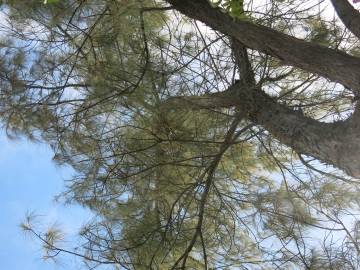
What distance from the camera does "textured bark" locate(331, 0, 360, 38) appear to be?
1976 mm

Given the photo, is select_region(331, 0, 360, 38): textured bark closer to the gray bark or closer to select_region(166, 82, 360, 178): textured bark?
the gray bark

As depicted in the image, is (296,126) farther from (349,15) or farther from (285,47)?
(349,15)

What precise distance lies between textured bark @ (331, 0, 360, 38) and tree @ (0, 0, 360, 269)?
21.0 inches

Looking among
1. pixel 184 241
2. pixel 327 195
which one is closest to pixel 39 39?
pixel 184 241

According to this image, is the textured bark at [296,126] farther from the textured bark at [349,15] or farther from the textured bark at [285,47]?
the textured bark at [349,15]

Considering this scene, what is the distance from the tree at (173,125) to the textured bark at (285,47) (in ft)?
0.06

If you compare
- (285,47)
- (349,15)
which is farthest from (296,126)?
(349,15)

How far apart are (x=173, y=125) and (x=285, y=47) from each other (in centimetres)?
90

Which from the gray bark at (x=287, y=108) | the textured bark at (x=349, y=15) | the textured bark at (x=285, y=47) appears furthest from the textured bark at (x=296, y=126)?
the textured bark at (x=349, y=15)

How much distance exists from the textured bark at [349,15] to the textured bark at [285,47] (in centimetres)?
10

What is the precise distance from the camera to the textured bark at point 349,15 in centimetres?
198

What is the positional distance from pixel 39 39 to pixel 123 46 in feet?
2.07

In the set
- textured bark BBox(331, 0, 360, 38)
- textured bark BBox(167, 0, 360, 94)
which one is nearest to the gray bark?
textured bark BBox(167, 0, 360, 94)

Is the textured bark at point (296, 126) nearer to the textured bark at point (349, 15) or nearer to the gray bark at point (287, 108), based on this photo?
the gray bark at point (287, 108)
